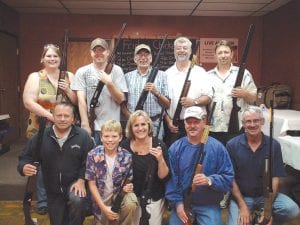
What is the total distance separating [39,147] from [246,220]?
1.41 m

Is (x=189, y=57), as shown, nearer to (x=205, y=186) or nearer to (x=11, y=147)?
(x=205, y=186)

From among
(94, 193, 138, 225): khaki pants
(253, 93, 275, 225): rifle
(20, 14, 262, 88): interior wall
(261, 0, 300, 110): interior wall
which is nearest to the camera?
(253, 93, 275, 225): rifle

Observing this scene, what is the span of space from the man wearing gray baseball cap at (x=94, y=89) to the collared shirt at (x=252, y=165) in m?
0.93

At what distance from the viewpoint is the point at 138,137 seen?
93.5 inches

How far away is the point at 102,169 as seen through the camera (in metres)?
2.29

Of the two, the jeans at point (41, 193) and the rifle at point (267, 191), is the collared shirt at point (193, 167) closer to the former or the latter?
the rifle at point (267, 191)

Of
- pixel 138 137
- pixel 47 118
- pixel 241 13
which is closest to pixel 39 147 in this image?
pixel 47 118

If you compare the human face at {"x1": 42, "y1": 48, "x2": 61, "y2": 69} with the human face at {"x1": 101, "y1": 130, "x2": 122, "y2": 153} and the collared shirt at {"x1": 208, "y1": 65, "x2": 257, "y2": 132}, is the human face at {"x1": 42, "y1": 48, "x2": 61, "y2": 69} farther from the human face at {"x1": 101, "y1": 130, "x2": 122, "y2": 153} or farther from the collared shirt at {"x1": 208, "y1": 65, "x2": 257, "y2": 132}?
the collared shirt at {"x1": 208, "y1": 65, "x2": 257, "y2": 132}

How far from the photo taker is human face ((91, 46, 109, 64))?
2.70 m

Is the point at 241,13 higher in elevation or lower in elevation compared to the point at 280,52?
higher

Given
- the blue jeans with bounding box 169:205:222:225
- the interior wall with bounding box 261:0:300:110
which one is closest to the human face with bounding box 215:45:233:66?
the blue jeans with bounding box 169:205:222:225

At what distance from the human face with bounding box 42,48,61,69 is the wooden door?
305 centimetres

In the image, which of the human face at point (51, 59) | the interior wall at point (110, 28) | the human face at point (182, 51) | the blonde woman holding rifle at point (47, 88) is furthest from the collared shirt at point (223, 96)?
the interior wall at point (110, 28)

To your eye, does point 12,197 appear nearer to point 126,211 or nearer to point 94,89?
point 94,89
